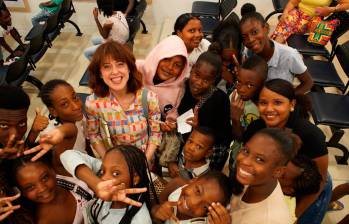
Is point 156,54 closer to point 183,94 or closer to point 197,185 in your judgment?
point 183,94

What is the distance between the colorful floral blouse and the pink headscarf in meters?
0.23

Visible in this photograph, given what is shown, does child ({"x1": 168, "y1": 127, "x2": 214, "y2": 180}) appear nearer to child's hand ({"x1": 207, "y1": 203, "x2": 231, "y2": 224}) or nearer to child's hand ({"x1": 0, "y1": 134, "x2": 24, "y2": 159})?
child's hand ({"x1": 207, "y1": 203, "x2": 231, "y2": 224})

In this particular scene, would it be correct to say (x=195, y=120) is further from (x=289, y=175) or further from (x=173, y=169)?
(x=289, y=175)

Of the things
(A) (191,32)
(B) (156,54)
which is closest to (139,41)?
(A) (191,32)

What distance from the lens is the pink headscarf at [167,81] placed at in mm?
2104

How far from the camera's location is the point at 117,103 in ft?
6.17

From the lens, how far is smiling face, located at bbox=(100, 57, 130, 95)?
5.80ft

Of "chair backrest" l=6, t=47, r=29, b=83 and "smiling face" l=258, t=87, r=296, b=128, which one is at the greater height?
"smiling face" l=258, t=87, r=296, b=128

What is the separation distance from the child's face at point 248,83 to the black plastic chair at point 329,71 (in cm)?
158

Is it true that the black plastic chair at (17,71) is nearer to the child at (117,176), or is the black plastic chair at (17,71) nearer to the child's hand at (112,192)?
the child at (117,176)

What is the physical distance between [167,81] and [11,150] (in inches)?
42.8

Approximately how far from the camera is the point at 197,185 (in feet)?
4.69

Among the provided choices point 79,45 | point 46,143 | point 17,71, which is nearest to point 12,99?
point 46,143

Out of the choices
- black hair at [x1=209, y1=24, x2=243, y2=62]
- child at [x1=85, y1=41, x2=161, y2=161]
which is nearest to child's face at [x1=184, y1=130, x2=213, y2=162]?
child at [x1=85, y1=41, x2=161, y2=161]
